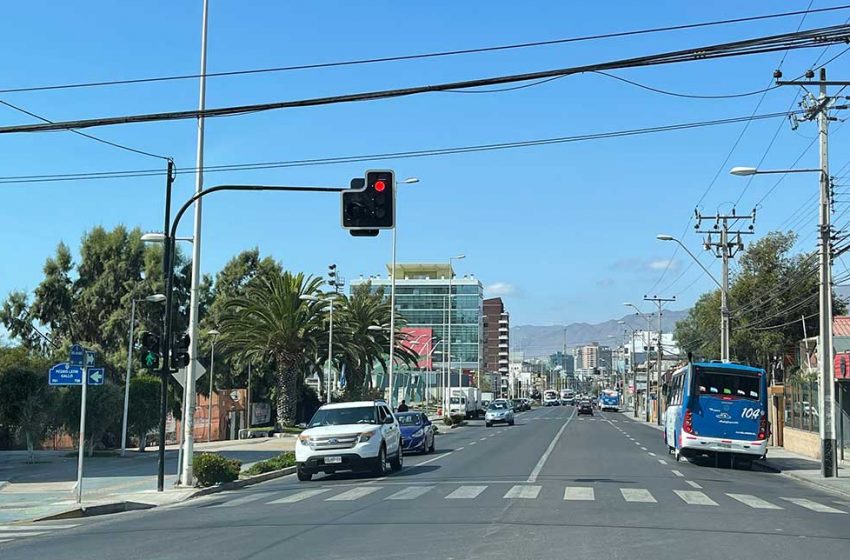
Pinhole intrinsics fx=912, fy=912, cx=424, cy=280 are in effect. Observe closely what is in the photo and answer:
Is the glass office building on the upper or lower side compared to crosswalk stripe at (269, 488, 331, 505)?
upper

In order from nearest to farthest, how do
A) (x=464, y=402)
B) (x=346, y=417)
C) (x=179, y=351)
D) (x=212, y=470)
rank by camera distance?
1. (x=179, y=351)
2. (x=212, y=470)
3. (x=346, y=417)
4. (x=464, y=402)

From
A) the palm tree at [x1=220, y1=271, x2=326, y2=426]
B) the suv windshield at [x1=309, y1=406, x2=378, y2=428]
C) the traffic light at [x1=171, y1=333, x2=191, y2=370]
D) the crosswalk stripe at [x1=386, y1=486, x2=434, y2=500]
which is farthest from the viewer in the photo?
the palm tree at [x1=220, y1=271, x2=326, y2=426]

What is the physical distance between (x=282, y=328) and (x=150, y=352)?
2831 centimetres

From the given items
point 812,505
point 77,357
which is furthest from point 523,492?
point 77,357

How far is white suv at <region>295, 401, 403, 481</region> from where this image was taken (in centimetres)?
2266

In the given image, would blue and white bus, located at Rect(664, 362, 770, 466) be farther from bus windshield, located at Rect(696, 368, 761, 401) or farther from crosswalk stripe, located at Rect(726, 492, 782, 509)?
crosswalk stripe, located at Rect(726, 492, 782, 509)

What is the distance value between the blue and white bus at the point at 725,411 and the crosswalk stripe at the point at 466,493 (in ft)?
38.5

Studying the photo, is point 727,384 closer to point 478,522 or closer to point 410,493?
point 410,493

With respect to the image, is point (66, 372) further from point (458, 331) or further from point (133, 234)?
point (458, 331)

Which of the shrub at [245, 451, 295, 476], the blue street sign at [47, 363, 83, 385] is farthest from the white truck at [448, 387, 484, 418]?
the blue street sign at [47, 363, 83, 385]

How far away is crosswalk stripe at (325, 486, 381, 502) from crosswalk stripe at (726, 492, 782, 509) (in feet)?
24.6

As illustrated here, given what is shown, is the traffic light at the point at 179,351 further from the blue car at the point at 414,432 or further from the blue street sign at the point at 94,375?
the blue car at the point at 414,432

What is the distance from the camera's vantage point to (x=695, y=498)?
18.1 metres

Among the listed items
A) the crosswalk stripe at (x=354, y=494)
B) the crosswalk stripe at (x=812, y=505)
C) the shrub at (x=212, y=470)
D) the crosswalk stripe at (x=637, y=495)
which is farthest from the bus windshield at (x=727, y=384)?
the shrub at (x=212, y=470)
